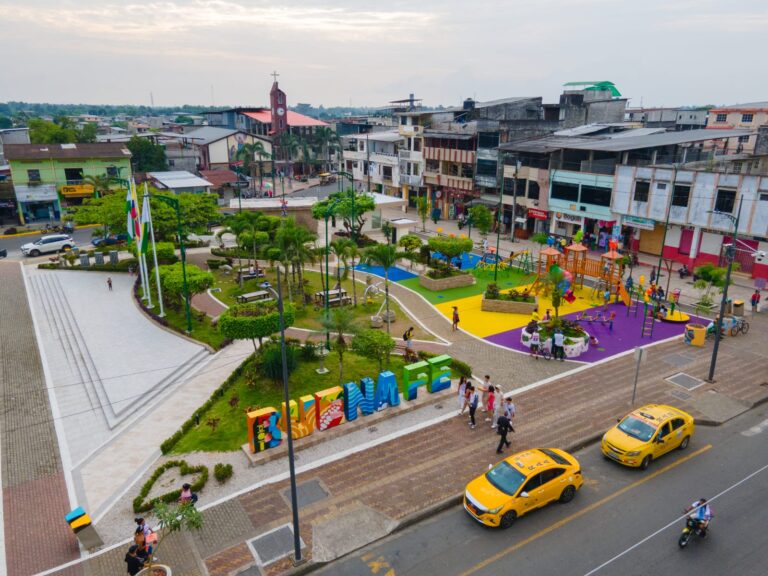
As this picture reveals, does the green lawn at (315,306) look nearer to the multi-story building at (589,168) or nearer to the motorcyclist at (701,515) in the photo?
the motorcyclist at (701,515)

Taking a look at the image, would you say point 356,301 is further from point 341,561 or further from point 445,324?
point 341,561

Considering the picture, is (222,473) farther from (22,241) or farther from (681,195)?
(22,241)

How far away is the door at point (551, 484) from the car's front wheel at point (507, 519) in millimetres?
1048

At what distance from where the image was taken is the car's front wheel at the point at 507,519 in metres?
16.1

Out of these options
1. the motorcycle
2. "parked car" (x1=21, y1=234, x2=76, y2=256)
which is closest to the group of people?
the motorcycle

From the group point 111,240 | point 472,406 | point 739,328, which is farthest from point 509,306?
point 111,240

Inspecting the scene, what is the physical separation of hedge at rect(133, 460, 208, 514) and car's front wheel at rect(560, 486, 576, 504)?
11.6m

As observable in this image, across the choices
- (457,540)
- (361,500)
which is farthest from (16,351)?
(457,540)

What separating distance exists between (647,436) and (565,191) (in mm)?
36900

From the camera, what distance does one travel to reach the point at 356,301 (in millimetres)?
36906

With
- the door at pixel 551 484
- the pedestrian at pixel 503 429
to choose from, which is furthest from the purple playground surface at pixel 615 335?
the door at pixel 551 484

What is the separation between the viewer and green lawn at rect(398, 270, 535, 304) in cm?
3884

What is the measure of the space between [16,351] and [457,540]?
26.3 meters

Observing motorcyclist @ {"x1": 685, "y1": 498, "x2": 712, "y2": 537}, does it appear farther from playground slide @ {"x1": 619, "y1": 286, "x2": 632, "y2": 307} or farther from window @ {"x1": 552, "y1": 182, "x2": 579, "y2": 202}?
window @ {"x1": 552, "y1": 182, "x2": 579, "y2": 202}
